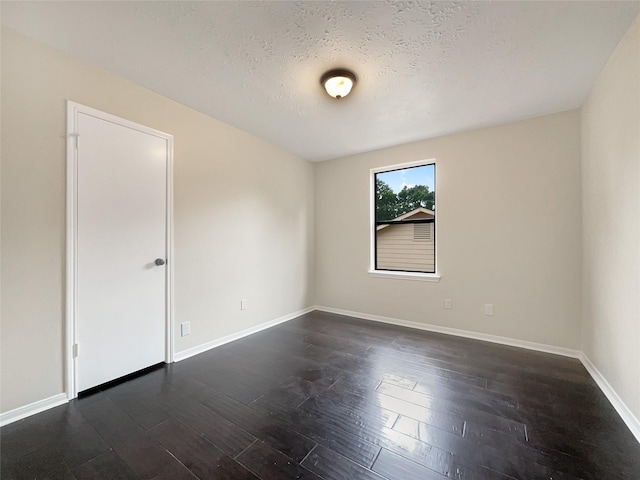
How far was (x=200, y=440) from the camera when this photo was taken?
1.61 m

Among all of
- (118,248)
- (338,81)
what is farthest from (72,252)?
(338,81)

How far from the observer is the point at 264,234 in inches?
146

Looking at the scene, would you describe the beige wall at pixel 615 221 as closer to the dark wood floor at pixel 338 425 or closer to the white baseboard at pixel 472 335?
the white baseboard at pixel 472 335

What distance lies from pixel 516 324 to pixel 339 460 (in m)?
2.66

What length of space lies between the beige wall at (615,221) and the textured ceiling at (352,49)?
254 mm

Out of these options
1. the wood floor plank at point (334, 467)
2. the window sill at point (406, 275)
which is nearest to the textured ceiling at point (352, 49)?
the window sill at point (406, 275)

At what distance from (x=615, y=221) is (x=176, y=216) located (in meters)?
3.70

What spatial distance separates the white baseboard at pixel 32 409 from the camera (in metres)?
1.73

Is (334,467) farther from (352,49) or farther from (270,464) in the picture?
(352,49)

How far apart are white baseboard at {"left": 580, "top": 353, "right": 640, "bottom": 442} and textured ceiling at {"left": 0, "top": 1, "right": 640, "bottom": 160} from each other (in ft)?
8.11

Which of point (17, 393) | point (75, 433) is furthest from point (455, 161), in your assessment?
point (17, 393)

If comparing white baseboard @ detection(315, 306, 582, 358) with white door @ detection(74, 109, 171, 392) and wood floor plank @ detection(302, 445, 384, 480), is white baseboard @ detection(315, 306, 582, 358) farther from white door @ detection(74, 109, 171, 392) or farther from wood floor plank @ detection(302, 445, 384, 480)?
white door @ detection(74, 109, 171, 392)

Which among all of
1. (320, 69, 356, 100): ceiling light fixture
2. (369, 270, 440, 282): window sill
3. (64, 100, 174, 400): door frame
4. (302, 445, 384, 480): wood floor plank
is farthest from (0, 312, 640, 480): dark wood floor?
(320, 69, 356, 100): ceiling light fixture

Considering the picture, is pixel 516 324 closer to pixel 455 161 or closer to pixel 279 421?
pixel 455 161
